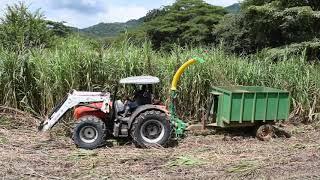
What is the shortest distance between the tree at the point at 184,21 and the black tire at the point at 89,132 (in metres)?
34.7

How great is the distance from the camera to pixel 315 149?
7344 millimetres

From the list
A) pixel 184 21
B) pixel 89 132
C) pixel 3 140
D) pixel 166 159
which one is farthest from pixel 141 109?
pixel 184 21

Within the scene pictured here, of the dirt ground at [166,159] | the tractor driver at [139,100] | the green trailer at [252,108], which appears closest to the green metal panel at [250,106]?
the green trailer at [252,108]

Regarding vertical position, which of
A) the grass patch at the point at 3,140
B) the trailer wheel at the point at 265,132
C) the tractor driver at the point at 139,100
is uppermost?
the tractor driver at the point at 139,100

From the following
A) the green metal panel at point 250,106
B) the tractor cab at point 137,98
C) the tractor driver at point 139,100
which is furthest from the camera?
the green metal panel at point 250,106

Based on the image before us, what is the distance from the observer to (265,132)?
8125mm

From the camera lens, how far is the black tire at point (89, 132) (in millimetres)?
7195

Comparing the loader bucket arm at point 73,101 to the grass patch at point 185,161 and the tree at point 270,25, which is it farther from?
the tree at point 270,25

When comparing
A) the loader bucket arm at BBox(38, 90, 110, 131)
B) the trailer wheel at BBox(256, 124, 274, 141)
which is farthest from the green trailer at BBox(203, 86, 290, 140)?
the loader bucket arm at BBox(38, 90, 110, 131)

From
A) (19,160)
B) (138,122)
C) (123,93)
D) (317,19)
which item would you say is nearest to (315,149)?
(138,122)

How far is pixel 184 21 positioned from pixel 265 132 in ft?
130

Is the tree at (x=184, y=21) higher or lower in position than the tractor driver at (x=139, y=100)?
higher

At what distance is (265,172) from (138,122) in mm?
2114

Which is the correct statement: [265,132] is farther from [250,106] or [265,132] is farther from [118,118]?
[118,118]
